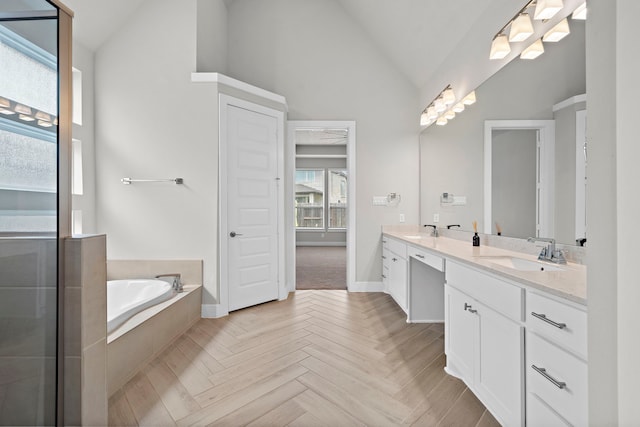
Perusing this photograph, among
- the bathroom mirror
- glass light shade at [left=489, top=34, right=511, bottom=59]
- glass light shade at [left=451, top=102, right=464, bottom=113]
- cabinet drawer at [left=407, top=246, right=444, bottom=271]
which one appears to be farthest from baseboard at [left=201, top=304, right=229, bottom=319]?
glass light shade at [left=489, top=34, right=511, bottom=59]

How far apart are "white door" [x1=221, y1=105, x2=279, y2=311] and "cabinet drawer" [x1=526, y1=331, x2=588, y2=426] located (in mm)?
2664

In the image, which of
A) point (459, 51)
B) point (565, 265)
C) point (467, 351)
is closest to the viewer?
point (565, 265)

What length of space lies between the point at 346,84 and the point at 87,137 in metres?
3.07

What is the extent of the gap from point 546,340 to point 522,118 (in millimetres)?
1598

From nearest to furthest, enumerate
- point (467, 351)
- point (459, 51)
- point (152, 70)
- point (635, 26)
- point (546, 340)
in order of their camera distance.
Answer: point (635, 26) < point (546, 340) < point (467, 351) < point (459, 51) < point (152, 70)

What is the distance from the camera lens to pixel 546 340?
1163mm

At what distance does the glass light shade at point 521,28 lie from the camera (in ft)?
5.96

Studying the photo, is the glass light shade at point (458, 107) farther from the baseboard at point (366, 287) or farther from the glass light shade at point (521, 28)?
the baseboard at point (366, 287)

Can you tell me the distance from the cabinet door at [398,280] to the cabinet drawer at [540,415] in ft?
5.71

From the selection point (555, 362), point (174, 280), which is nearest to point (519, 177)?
point (555, 362)

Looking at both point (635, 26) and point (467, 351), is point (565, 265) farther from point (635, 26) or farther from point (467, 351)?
point (635, 26)

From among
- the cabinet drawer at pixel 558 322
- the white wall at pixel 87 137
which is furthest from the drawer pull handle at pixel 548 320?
the white wall at pixel 87 137

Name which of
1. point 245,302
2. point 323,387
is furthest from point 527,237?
point 245,302

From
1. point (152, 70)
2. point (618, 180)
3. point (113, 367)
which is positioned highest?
point (152, 70)
